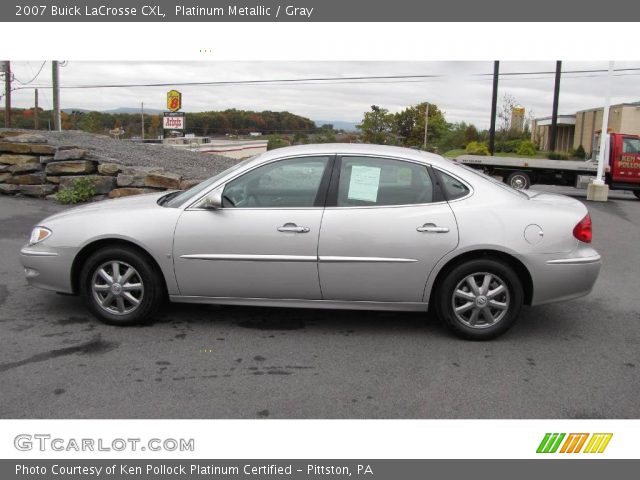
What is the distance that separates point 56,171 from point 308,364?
377 inches

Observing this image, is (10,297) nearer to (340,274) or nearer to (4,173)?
(340,274)

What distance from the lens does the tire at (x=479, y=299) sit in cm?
479

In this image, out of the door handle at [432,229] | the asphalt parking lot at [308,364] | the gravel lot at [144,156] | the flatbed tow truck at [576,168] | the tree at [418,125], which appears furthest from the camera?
the tree at [418,125]

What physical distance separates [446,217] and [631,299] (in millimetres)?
2843

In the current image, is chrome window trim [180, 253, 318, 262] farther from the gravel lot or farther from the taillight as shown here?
the gravel lot

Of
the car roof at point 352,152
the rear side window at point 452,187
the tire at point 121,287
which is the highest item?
the car roof at point 352,152

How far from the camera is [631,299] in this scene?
6.29 m

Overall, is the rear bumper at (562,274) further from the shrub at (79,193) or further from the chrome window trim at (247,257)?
the shrub at (79,193)

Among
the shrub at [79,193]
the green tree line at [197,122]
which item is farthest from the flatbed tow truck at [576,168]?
the shrub at [79,193]

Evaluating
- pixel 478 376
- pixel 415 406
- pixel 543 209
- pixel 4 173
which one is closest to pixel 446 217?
pixel 543 209

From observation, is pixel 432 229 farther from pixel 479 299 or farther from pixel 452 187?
pixel 479 299

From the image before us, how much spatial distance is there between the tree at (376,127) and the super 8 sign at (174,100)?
17954mm

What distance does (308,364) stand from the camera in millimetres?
4426

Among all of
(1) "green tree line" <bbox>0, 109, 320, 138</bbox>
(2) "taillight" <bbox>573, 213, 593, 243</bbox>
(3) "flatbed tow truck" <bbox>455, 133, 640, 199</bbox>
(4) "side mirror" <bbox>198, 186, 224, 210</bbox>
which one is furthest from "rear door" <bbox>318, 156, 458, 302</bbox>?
(1) "green tree line" <bbox>0, 109, 320, 138</bbox>
